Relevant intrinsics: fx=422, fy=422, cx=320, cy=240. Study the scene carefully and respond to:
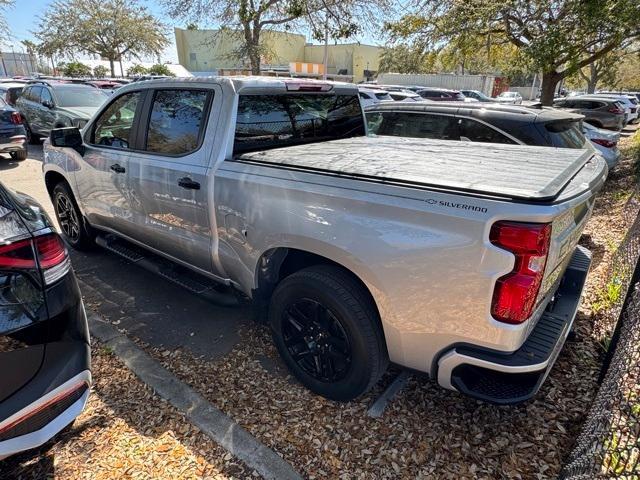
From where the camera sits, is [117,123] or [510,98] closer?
[117,123]

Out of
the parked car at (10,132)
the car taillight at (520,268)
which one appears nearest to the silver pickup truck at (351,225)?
the car taillight at (520,268)

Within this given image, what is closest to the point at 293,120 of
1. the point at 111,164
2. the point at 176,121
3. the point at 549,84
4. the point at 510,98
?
the point at 176,121

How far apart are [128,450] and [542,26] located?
12.8 metres

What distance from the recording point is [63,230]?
206 inches

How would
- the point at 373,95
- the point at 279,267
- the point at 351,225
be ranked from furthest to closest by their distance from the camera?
the point at 373,95
the point at 279,267
the point at 351,225

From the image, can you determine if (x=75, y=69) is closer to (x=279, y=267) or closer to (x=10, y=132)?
(x=10, y=132)

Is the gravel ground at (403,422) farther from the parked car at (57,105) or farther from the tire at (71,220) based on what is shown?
the parked car at (57,105)

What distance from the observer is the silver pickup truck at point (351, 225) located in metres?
1.91

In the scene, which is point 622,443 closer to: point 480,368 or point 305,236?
point 480,368

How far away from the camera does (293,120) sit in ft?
11.4

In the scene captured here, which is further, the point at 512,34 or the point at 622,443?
the point at 512,34

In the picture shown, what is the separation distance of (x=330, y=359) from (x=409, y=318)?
2.35 ft

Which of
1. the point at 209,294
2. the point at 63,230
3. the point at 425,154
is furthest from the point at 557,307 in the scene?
the point at 63,230

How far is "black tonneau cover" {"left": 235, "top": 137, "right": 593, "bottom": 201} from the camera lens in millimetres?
2025
